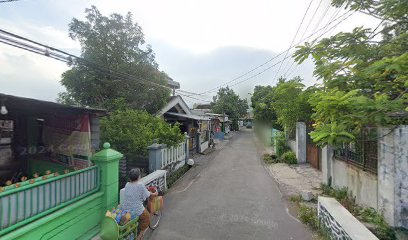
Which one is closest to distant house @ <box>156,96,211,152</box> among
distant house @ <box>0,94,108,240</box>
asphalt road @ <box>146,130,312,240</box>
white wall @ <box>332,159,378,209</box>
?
asphalt road @ <box>146,130,312,240</box>

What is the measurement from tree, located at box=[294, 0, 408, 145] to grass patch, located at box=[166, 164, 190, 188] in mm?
6325

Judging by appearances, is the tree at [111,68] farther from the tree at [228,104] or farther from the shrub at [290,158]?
the tree at [228,104]

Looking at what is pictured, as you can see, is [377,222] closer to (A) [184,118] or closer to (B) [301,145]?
(B) [301,145]

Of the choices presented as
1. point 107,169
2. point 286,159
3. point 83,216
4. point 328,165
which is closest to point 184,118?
point 286,159

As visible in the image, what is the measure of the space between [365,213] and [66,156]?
8.05 m

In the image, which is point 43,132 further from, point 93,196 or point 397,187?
point 397,187

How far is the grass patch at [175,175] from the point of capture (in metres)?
9.39

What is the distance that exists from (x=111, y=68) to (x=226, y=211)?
10.3 metres

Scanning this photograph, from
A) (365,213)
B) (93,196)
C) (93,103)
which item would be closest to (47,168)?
(93,196)

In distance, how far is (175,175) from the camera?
10.3 meters

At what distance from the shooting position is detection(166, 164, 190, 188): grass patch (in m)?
9.39

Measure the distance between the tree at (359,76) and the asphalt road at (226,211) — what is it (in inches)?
106

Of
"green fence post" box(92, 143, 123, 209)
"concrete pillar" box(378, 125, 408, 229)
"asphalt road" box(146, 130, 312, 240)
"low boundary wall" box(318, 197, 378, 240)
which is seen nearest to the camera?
"low boundary wall" box(318, 197, 378, 240)

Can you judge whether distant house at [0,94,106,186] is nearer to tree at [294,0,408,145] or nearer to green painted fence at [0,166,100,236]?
green painted fence at [0,166,100,236]
